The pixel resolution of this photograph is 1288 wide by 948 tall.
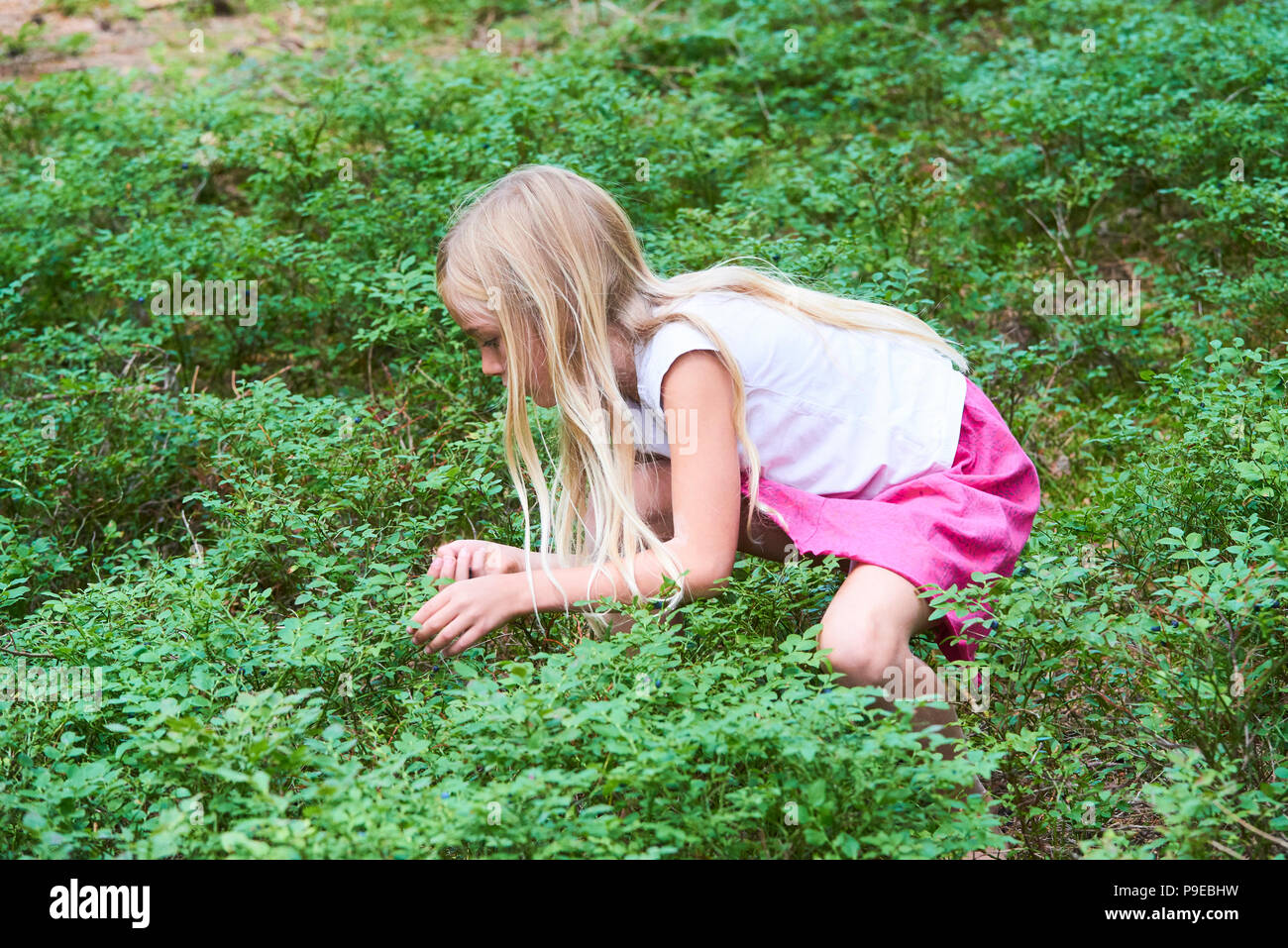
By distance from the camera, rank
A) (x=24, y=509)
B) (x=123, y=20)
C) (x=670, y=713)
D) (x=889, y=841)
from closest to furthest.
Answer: (x=889, y=841)
(x=670, y=713)
(x=24, y=509)
(x=123, y=20)

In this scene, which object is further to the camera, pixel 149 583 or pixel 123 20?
pixel 123 20

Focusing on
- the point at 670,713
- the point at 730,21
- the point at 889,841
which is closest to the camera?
the point at 889,841

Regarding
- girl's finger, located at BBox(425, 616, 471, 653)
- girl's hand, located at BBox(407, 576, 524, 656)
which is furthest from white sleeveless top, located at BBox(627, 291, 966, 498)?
girl's finger, located at BBox(425, 616, 471, 653)

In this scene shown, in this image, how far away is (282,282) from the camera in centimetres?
491

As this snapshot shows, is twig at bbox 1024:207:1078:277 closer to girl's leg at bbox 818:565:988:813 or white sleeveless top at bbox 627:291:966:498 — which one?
white sleeveless top at bbox 627:291:966:498

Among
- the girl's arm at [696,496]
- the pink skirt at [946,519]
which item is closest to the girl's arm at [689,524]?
the girl's arm at [696,496]

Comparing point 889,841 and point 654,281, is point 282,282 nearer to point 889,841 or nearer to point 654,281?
point 654,281

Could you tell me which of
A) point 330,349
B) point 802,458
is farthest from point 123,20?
point 802,458

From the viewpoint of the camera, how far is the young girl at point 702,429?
9.12 ft

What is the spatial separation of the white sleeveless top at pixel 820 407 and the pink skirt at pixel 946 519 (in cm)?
6

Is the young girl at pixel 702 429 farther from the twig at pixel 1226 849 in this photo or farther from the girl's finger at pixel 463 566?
Result: the twig at pixel 1226 849

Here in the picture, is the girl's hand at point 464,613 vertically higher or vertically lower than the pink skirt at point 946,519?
lower

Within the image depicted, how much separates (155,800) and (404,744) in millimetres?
519

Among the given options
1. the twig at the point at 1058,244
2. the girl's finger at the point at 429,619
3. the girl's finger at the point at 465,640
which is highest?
the twig at the point at 1058,244
